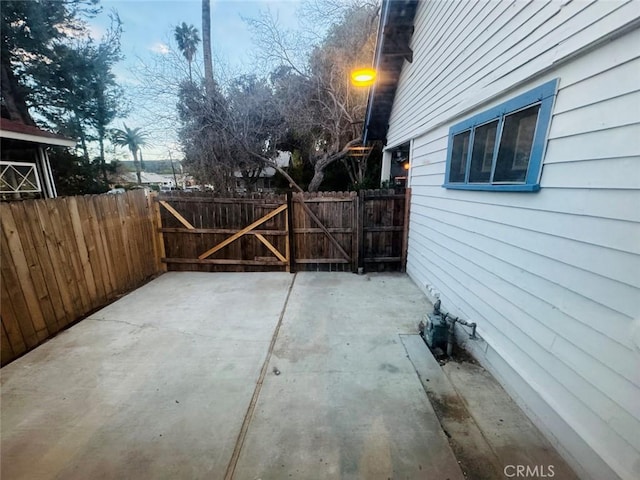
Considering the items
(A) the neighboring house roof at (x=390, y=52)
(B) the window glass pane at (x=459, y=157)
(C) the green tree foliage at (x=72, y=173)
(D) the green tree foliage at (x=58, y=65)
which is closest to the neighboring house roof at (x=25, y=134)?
(D) the green tree foliage at (x=58, y=65)

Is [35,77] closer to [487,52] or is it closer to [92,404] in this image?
[92,404]

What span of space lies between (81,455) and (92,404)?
0.52m

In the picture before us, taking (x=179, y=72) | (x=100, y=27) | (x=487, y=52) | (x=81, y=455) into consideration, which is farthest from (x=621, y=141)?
(x=100, y=27)

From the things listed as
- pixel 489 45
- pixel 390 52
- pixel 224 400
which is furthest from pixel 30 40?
pixel 489 45

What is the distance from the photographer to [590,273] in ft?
5.14

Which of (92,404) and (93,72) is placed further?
(93,72)

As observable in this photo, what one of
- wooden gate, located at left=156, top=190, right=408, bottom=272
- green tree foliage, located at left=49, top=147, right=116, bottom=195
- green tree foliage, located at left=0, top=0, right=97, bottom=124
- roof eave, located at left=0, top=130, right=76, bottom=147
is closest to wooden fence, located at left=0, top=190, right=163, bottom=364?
wooden gate, located at left=156, top=190, right=408, bottom=272

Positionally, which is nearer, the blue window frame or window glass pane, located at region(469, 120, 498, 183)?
the blue window frame

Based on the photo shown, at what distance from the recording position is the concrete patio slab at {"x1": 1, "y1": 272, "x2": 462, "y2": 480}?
1.67 m

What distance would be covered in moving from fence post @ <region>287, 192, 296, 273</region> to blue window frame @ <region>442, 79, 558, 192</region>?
116 inches

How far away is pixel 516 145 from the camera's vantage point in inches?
89.0

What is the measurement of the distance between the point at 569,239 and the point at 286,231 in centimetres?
428

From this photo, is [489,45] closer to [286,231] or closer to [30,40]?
[286,231]

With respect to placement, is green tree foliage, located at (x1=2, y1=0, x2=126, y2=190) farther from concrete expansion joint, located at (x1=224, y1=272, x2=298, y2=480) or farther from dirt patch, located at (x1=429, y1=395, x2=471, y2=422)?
dirt patch, located at (x1=429, y1=395, x2=471, y2=422)
